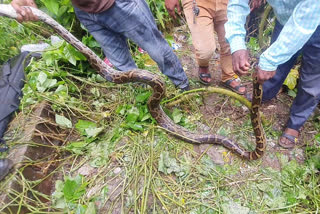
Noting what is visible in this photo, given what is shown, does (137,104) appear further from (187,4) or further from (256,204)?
(256,204)

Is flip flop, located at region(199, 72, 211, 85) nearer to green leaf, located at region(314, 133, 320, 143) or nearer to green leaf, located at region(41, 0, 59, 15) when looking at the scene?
green leaf, located at region(314, 133, 320, 143)

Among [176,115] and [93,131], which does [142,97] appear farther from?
[93,131]

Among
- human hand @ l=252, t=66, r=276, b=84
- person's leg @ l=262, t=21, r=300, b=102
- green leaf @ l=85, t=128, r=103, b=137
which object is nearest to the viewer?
human hand @ l=252, t=66, r=276, b=84

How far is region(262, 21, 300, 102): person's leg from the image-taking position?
6.78ft

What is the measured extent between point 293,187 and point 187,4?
2169mm

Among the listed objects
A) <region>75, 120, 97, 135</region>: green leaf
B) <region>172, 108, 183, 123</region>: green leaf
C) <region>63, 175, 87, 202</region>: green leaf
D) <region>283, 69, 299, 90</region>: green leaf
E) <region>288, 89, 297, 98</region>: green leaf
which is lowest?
<region>288, 89, 297, 98</region>: green leaf

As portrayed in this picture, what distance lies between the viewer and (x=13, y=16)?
6.34ft

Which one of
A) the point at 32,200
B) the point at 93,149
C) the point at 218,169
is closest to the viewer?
the point at 32,200

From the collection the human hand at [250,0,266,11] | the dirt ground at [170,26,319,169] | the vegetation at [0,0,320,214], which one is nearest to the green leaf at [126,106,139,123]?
the vegetation at [0,0,320,214]

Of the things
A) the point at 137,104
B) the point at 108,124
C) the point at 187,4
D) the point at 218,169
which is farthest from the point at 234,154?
the point at 187,4

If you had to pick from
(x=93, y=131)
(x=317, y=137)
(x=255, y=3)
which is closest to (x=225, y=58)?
(x=255, y=3)

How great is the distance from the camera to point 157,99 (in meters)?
2.24

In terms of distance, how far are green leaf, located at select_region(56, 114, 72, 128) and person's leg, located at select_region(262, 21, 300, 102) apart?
222 centimetres

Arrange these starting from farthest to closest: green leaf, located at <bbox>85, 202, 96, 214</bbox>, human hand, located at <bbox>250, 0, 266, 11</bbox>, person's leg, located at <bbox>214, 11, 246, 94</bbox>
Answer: human hand, located at <bbox>250, 0, 266, 11</bbox> < person's leg, located at <bbox>214, 11, 246, 94</bbox> < green leaf, located at <bbox>85, 202, 96, 214</bbox>
